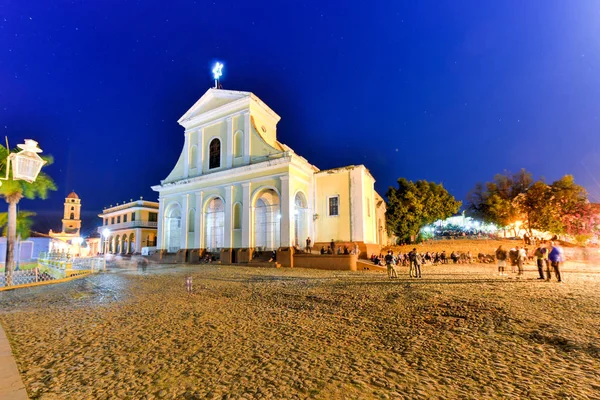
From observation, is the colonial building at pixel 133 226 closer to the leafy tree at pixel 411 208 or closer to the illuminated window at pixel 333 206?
the illuminated window at pixel 333 206

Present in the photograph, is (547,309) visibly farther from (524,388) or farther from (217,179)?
(217,179)

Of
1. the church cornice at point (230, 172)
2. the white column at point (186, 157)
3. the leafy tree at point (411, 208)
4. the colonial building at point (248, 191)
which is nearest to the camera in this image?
the church cornice at point (230, 172)

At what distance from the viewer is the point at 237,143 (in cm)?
2533

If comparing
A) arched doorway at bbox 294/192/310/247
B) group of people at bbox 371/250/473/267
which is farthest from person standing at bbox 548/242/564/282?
arched doorway at bbox 294/192/310/247

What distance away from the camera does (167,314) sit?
7.11 m

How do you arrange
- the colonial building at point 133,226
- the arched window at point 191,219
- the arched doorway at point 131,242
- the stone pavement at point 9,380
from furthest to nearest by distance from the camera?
the arched doorway at point 131,242 < the colonial building at point 133,226 < the arched window at point 191,219 < the stone pavement at point 9,380

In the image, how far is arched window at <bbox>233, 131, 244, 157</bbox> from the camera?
25.0 meters

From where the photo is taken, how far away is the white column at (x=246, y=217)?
2255 cm

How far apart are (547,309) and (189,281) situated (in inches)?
386

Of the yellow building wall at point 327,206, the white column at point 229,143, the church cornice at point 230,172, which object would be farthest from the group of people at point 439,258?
the white column at point 229,143

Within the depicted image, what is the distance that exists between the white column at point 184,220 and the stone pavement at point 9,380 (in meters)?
22.0

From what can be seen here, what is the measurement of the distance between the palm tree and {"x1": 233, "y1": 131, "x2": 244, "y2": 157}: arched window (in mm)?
11925

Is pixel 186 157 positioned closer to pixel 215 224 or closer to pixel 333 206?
pixel 215 224

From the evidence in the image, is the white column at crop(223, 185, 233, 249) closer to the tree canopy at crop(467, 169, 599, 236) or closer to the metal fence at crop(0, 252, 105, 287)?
the metal fence at crop(0, 252, 105, 287)
